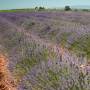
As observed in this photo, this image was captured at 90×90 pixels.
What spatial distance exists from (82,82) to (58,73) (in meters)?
1.45

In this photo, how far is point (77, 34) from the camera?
14.2m

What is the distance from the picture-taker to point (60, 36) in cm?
1538

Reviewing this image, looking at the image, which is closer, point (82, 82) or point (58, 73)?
point (82, 82)

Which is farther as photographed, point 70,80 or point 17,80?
point 17,80

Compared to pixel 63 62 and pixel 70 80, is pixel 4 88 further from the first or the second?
pixel 70 80

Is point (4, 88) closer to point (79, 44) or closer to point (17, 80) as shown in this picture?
point (17, 80)

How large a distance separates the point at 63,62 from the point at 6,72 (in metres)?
2.10

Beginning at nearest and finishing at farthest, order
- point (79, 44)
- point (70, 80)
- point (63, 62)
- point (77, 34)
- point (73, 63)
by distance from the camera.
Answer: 1. point (70, 80)
2. point (73, 63)
3. point (63, 62)
4. point (79, 44)
5. point (77, 34)

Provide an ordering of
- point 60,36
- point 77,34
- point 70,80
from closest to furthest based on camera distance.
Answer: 1. point 70,80
2. point 77,34
3. point 60,36

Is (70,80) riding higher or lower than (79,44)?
higher

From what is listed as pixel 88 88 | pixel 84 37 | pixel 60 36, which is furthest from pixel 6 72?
pixel 60 36

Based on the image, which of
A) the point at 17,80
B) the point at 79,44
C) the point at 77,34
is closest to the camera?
the point at 17,80

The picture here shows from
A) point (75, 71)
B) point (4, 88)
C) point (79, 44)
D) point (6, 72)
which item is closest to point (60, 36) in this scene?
point (79, 44)

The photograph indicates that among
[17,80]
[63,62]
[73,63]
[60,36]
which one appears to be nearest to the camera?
[73,63]
